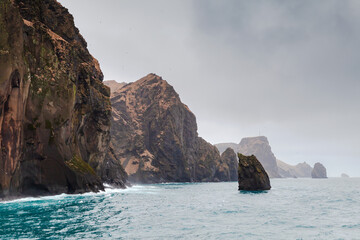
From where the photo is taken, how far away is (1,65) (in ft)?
102

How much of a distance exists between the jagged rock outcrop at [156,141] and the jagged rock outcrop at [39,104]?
347ft

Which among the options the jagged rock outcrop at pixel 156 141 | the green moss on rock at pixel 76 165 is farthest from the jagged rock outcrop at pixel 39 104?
the jagged rock outcrop at pixel 156 141

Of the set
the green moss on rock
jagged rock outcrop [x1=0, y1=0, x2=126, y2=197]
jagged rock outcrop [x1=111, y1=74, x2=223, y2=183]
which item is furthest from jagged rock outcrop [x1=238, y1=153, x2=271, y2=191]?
jagged rock outcrop [x1=111, y1=74, x2=223, y2=183]

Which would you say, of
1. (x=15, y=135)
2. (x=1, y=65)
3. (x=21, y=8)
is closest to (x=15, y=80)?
(x=1, y=65)

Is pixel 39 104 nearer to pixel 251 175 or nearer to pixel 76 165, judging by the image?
pixel 76 165

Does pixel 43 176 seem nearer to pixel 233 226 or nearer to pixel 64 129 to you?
pixel 64 129

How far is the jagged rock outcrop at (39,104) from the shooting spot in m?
33.2

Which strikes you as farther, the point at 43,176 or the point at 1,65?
the point at 43,176

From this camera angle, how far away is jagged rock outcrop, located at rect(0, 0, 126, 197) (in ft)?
109

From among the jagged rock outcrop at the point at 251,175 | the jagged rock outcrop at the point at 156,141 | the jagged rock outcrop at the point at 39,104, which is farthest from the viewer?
the jagged rock outcrop at the point at 156,141

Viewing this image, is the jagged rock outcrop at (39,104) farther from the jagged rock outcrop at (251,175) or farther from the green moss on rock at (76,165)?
the jagged rock outcrop at (251,175)

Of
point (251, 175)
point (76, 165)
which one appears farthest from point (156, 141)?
point (76, 165)

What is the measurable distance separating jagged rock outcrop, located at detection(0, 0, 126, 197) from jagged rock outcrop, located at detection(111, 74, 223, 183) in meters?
106

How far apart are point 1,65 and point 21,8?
22.8 meters
